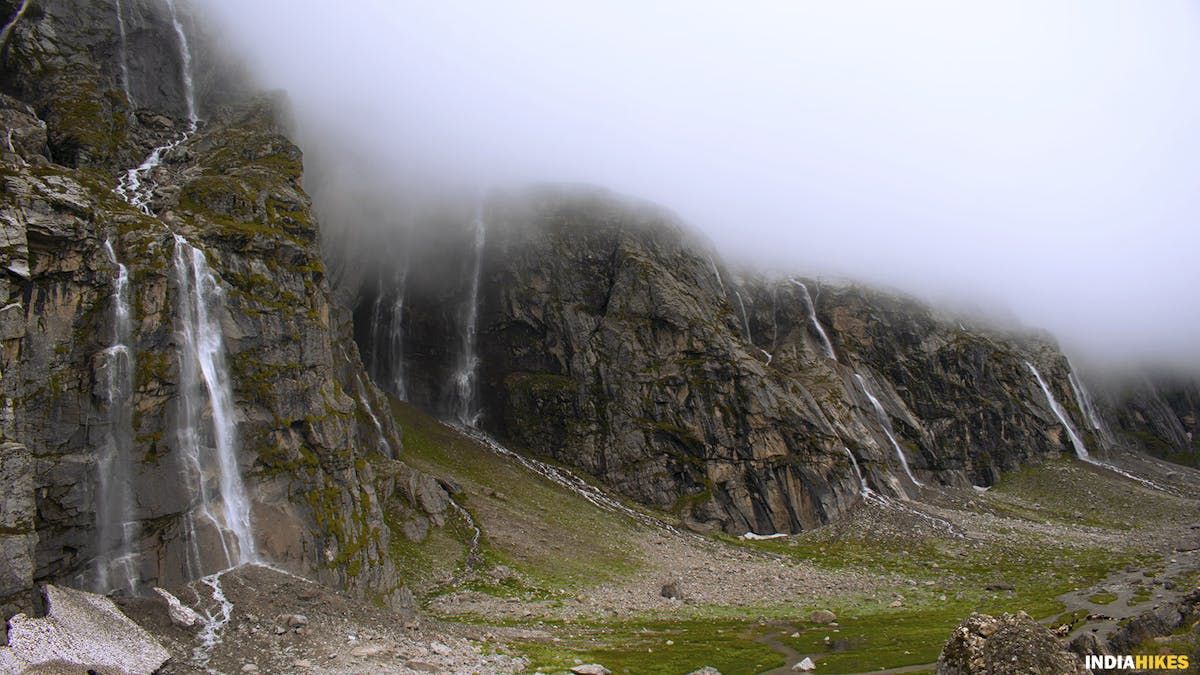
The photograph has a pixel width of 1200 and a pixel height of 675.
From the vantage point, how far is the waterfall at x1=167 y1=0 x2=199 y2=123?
2793 inches

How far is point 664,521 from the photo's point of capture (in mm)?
71688

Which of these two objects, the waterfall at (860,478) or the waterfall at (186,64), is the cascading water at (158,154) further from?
the waterfall at (860,478)

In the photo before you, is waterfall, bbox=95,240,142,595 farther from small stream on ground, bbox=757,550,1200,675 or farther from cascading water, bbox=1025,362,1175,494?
cascading water, bbox=1025,362,1175,494

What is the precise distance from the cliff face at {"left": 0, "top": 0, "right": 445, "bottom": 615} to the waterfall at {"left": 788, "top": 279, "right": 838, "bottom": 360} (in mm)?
72525

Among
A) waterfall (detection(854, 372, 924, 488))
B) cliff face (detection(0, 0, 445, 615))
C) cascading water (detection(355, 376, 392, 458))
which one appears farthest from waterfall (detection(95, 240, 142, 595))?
waterfall (detection(854, 372, 924, 488))

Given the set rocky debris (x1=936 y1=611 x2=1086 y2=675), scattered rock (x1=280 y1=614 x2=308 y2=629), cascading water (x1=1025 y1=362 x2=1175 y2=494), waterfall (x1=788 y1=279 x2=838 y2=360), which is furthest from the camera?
waterfall (x1=788 y1=279 x2=838 y2=360)

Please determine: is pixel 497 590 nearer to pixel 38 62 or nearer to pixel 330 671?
A: pixel 330 671

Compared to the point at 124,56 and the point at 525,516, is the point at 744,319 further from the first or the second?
the point at 124,56

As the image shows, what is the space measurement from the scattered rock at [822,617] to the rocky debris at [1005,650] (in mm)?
27995

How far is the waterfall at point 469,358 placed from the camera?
293ft

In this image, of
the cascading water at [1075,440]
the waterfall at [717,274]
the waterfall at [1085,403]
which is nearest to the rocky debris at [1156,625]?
the waterfall at [717,274]

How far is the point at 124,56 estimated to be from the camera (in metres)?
66.9

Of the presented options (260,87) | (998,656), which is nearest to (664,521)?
(998,656)

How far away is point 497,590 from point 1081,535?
70206mm
